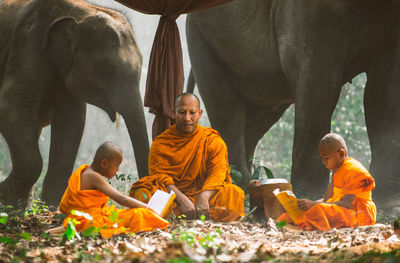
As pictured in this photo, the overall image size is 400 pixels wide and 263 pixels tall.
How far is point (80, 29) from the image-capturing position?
247 inches

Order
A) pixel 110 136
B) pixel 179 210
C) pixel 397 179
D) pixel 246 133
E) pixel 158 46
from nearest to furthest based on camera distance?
pixel 179 210, pixel 397 179, pixel 158 46, pixel 246 133, pixel 110 136

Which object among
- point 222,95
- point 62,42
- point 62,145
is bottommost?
point 62,145

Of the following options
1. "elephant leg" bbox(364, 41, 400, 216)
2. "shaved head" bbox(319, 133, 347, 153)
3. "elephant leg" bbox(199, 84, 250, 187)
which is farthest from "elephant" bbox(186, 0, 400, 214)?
"elephant leg" bbox(199, 84, 250, 187)

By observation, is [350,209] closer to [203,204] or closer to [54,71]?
[203,204]

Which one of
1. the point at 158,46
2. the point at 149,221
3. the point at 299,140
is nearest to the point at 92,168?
the point at 149,221

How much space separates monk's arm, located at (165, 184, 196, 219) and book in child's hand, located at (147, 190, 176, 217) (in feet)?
0.93

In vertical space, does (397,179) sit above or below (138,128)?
below

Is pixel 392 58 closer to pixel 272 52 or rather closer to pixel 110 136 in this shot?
pixel 272 52

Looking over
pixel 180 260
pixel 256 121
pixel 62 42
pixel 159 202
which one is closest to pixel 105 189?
pixel 159 202

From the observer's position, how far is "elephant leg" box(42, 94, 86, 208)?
6590mm

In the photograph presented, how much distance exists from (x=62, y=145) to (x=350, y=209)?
3746 millimetres

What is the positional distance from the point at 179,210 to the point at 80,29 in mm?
2700

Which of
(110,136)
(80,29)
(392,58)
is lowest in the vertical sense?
(110,136)

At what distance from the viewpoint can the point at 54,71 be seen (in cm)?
641
